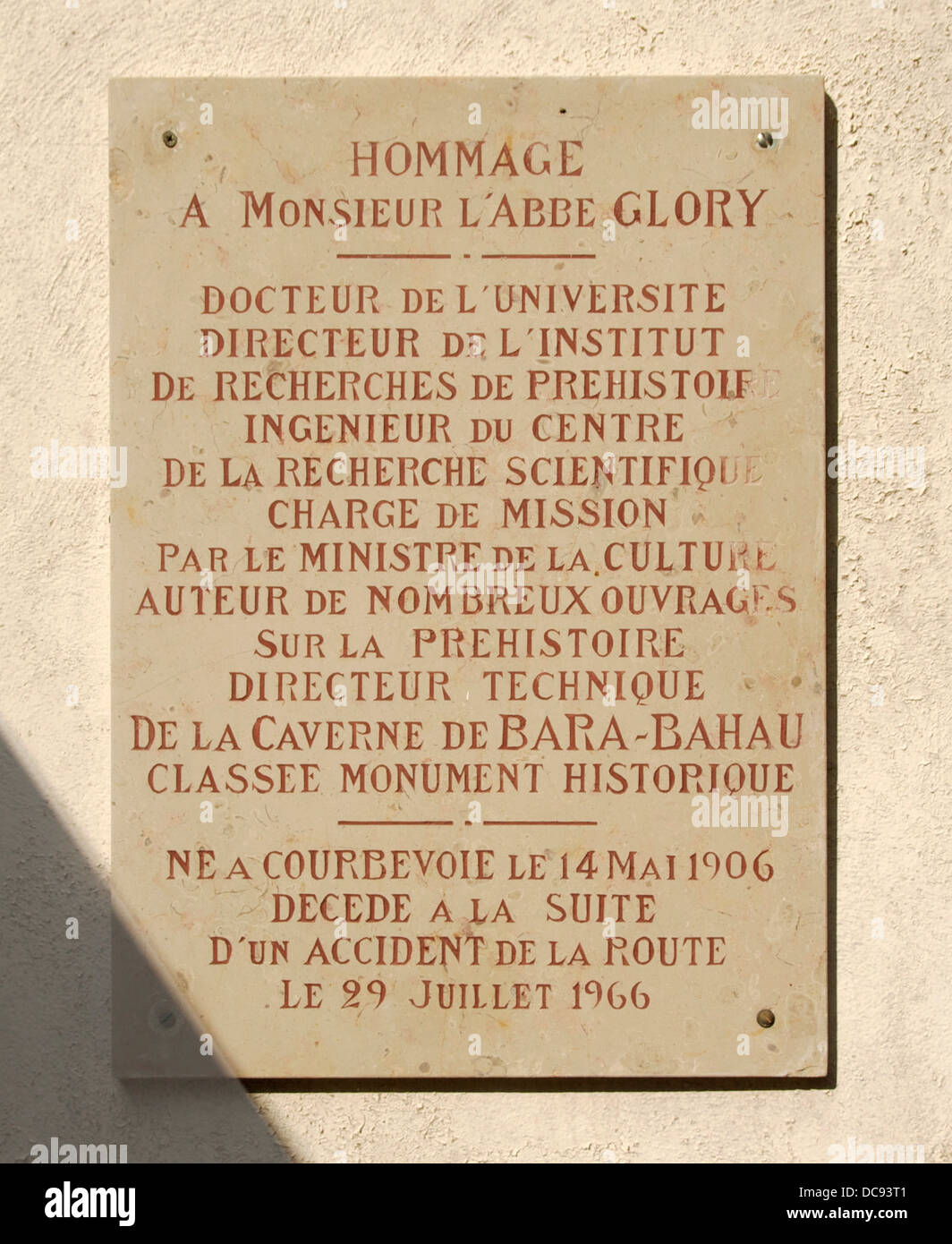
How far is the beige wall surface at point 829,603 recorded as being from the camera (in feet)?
8.79

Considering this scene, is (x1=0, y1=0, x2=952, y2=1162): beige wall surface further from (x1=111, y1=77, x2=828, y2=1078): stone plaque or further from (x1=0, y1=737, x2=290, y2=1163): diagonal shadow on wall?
(x1=111, y1=77, x2=828, y2=1078): stone plaque

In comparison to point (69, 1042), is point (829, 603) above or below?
above

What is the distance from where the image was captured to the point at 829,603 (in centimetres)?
271

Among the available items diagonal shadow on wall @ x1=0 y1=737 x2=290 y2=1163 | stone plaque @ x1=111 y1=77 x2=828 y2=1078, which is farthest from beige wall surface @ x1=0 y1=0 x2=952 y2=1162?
stone plaque @ x1=111 y1=77 x2=828 y2=1078

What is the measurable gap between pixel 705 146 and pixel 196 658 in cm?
170

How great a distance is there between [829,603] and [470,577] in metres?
0.87

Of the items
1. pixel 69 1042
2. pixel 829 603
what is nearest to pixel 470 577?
pixel 829 603

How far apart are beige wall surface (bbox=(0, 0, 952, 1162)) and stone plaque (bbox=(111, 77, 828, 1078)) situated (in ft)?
0.37

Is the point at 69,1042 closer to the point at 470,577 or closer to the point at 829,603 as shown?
the point at 470,577

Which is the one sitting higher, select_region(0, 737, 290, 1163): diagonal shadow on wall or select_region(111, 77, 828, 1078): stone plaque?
select_region(111, 77, 828, 1078): stone plaque

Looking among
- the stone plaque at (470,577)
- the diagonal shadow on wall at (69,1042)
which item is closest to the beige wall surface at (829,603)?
Answer: the diagonal shadow on wall at (69,1042)

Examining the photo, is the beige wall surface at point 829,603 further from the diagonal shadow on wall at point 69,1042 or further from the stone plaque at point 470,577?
the stone plaque at point 470,577

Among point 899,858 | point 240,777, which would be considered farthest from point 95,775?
point 899,858

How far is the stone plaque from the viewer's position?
263 centimetres
